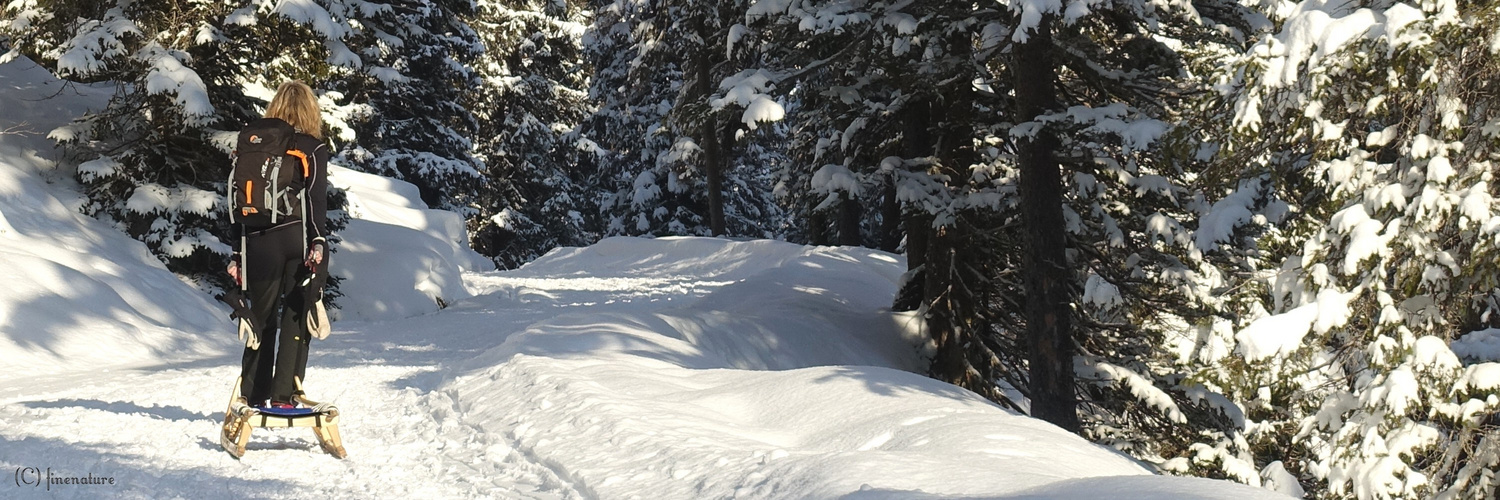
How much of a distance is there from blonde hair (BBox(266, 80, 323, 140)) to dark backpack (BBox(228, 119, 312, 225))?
0.07 m

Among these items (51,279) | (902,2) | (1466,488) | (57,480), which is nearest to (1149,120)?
(902,2)

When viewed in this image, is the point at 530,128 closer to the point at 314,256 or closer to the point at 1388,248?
the point at 314,256

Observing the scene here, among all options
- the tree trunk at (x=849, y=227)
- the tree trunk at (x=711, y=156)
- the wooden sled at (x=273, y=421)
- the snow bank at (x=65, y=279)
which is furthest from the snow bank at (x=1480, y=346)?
the tree trunk at (x=849, y=227)

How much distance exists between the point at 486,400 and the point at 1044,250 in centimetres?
555

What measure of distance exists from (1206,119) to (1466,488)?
112 inches

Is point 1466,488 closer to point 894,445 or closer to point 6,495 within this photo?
point 894,445

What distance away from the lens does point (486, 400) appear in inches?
271

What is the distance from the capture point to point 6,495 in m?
3.94

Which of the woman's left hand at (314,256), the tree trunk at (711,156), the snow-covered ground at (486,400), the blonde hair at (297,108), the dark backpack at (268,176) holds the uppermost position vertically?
the tree trunk at (711,156)

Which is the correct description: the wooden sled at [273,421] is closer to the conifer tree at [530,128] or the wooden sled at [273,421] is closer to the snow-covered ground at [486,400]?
the snow-covered ground at [486,400]

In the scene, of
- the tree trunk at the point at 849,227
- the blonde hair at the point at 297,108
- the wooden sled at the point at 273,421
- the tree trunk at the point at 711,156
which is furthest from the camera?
the tree trunk at the point at 849,227

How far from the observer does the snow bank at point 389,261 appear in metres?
14.9

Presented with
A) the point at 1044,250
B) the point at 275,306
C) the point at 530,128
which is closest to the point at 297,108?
the point at 275,306

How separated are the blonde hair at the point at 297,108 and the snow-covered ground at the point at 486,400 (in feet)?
5.10
